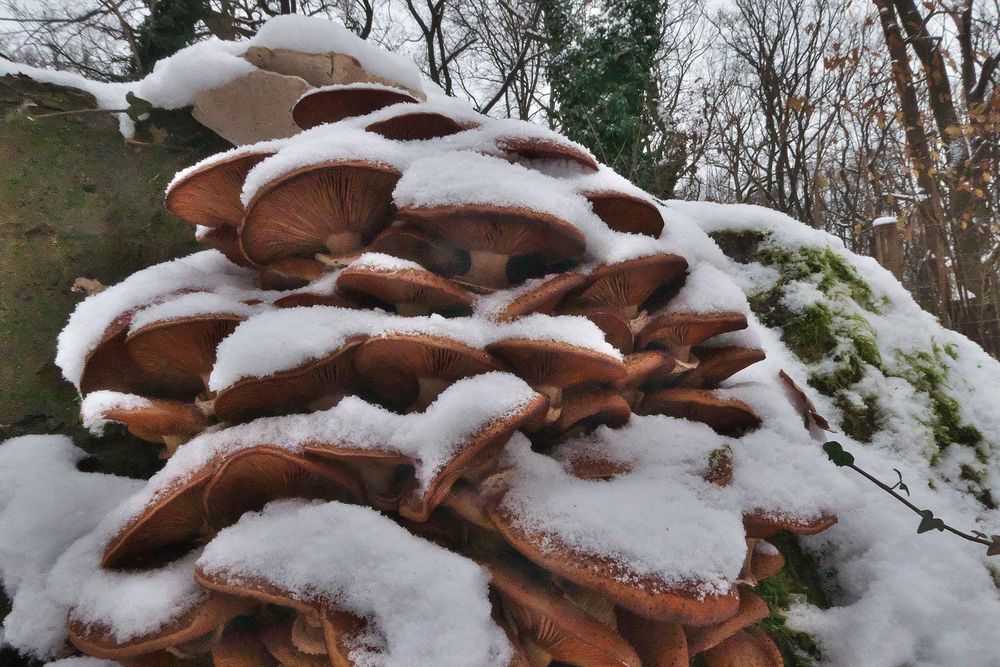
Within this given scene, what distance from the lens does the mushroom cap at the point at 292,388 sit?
1.06 m

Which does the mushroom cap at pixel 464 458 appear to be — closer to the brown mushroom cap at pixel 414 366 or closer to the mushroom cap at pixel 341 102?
the brown mushroom cap at pixel 414 366

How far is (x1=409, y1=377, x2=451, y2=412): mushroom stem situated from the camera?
1190 mm

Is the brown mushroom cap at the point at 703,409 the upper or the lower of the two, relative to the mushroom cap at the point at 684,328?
lower

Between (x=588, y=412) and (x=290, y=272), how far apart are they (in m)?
0.84

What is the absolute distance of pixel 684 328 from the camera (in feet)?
4.69

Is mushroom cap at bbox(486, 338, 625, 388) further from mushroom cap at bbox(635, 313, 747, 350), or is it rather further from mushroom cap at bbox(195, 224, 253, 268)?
mushroom cap at bbox(195, 224, 253, 268)

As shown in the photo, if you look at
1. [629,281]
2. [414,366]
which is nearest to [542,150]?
[629,281]

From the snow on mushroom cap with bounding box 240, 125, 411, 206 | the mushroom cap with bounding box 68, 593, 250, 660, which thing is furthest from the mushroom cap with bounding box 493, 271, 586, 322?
Result: the mushroom cap with bounding box 68, 593, 250, 660

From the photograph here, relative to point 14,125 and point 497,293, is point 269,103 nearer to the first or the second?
point 14,125

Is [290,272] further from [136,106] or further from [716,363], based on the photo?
[716,363]

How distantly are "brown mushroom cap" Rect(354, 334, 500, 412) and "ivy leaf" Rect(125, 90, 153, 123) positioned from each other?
4.68 feet

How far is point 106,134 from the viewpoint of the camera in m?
1.86

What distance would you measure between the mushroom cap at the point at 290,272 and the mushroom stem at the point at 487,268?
1.26 ft

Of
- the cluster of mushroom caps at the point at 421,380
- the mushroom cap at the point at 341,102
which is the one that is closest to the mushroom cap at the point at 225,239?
the cluster of mushroom caps at the point at 421,380
